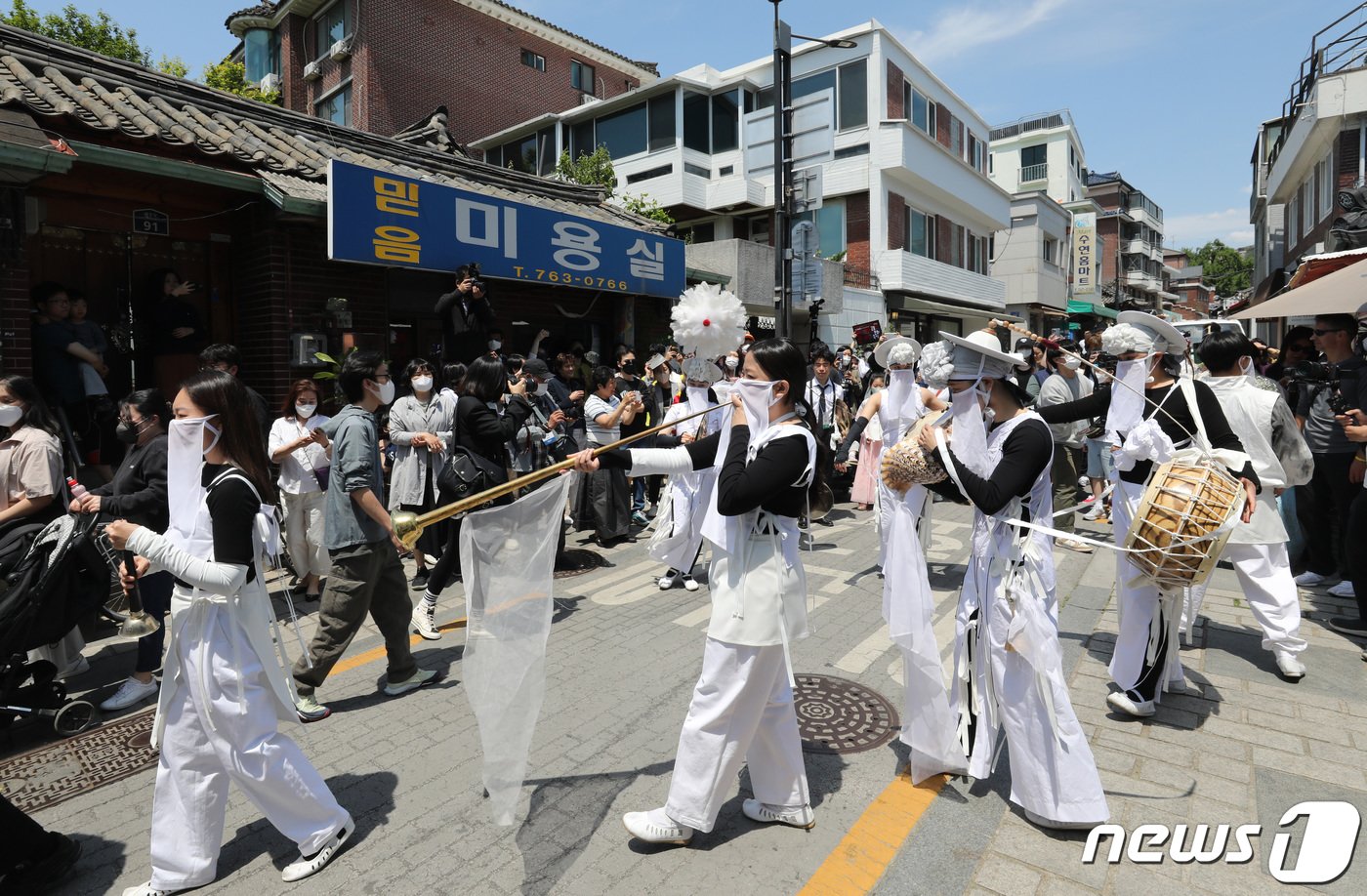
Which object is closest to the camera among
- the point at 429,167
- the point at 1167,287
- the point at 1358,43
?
the point at 429,167

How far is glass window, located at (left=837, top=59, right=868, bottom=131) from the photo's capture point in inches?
865

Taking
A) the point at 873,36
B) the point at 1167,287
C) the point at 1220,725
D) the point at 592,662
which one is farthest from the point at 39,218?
the point at 1167,287

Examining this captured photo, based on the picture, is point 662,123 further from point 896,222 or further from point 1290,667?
point 1290,667

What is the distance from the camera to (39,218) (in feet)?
20.8

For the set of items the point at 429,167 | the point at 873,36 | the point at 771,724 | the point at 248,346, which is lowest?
the point at 771,724

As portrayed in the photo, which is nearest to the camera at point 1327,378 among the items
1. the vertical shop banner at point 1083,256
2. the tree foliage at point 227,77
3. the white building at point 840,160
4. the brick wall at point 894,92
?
the white building at point 840,160

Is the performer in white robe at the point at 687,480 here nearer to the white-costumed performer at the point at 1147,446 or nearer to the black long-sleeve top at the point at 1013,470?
the black long-sleeve top at the point at 1013,470

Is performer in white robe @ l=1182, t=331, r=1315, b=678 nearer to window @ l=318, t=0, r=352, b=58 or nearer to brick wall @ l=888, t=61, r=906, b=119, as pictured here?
brick wall @ l=888, t=61, r=906, b=119

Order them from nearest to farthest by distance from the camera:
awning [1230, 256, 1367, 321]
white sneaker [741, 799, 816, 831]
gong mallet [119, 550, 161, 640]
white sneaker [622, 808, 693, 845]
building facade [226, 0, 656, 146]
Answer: white sneaker [622, 808, 693, 845]
white sneaker [741, 799, 816, 831]
gong mallet [119, 550, 161, 640]
awning [1230, 256, 1367, 321]
building facade [226, 0, 656, 146]

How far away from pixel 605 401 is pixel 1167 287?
247ft

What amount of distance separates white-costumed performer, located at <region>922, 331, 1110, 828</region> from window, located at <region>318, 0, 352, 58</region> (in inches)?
1125

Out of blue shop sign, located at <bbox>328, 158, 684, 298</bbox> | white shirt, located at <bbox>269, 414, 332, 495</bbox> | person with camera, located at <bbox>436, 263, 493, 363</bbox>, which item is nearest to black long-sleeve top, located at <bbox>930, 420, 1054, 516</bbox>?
white shirt, located at <bbox>269, 414, 332, 495</bbox>

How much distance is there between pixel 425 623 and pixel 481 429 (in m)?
1.51

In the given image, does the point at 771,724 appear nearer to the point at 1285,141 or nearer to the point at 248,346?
the point at 248,346
